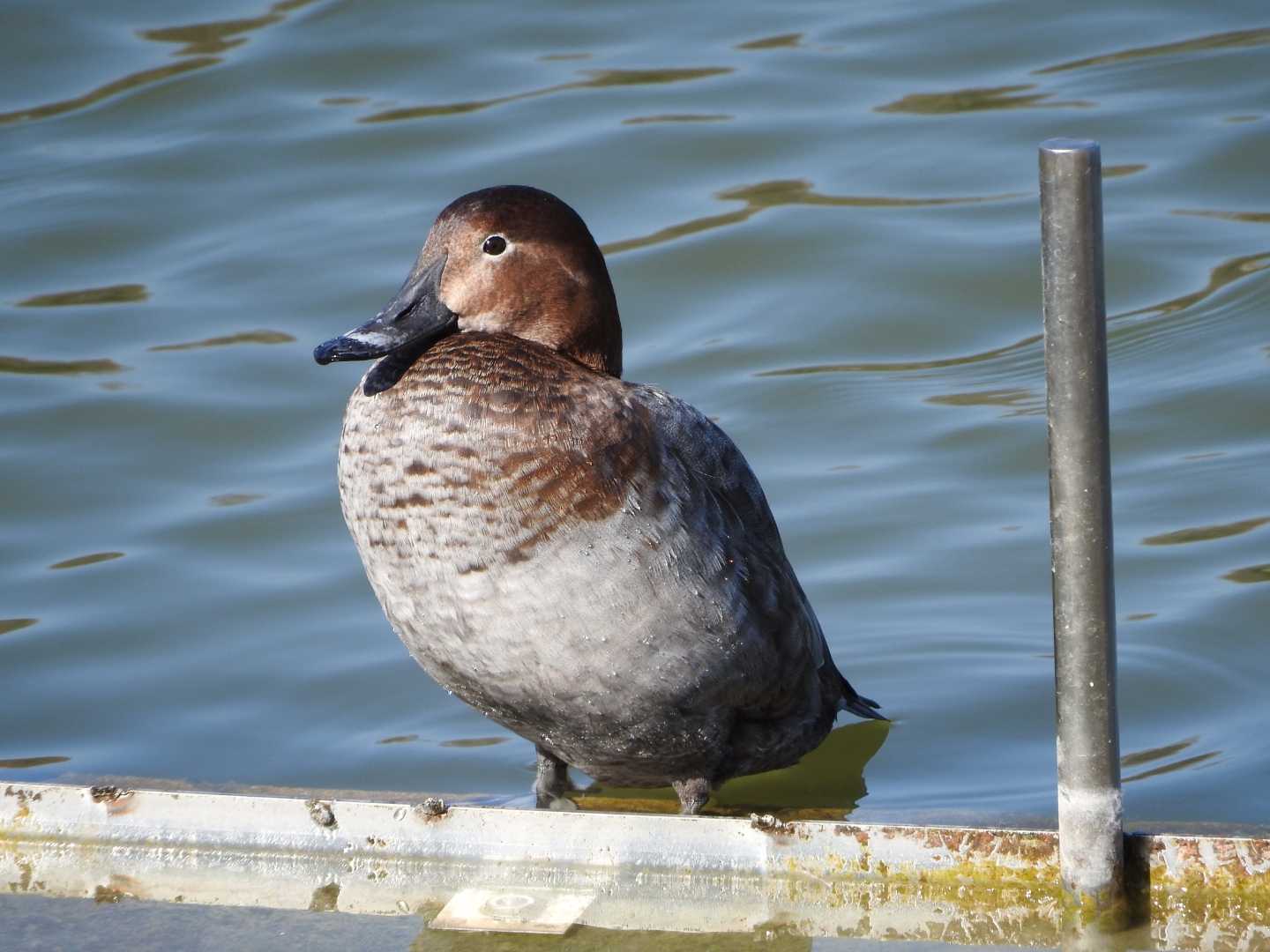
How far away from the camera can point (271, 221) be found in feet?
25.2

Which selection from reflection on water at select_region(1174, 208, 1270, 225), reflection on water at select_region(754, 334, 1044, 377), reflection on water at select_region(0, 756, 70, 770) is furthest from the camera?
reflection on water at select_region(1174, 208, 1270, 225)

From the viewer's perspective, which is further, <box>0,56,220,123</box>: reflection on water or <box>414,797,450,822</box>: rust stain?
<box>0,56,220,123</box>: reflection on water

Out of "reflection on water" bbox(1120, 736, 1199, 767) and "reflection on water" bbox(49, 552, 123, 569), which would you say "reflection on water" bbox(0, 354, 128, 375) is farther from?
"reflection on water" bbox(1120, 736, 1199, 767)

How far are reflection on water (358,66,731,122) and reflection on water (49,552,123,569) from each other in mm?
3493

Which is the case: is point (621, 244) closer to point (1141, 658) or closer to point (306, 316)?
point (306, 316)

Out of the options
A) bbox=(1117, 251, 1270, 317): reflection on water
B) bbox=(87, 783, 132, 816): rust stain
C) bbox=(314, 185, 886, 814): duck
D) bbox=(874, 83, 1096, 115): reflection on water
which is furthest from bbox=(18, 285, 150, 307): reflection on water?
bbox=(87, 783, 132, 816): rust stain

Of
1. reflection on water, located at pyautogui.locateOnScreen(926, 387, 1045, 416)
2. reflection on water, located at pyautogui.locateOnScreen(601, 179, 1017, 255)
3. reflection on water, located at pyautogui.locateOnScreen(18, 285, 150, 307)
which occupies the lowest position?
reflection on water, located at pyautogui.locateOnScreen(926, 387, 1045, 416)

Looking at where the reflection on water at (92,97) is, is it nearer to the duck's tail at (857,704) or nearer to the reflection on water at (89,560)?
the reflection on water at (89,560)

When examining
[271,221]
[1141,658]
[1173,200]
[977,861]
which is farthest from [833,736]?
[271,221]

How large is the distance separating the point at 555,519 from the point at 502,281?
22.0 inches

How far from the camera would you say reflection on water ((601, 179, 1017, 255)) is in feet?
23.4

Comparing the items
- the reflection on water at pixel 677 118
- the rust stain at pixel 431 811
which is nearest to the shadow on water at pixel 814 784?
the rust stain at pixel 431 811

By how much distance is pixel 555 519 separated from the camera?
9.64 feet

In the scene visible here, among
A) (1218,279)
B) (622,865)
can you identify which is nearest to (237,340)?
(1218,279)
